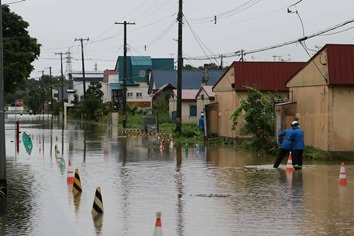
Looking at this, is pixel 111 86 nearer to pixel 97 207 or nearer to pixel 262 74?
pixel 262 74

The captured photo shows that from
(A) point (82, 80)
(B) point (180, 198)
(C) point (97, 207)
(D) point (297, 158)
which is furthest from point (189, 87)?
(C) point (97, 207)

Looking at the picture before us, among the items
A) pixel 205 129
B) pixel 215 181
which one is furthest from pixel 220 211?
pixel 205 129

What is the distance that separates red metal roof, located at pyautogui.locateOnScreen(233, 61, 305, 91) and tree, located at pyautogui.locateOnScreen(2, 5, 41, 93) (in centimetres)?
1290

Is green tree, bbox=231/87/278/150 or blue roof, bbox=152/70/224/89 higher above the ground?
blue roof, bbox=152/70/224/89

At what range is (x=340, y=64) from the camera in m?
27.0

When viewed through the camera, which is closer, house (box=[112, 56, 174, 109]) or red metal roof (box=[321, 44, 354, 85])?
red metal roof (box=[321, 44, 354, 85])

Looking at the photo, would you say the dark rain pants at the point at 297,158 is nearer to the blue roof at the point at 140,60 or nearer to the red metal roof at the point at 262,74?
the red metal roof at the point at 262,74

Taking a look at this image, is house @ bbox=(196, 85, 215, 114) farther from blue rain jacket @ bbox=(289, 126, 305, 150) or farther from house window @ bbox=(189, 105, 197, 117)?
blue rain jacket @ bbox=(289, 126, 305, 150)

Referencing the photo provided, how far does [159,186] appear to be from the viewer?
18.9m

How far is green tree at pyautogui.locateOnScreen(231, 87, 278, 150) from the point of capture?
32.4 m

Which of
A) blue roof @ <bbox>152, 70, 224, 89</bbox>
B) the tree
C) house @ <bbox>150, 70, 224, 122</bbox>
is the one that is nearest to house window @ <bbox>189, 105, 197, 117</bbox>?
house @ <bbox>150, 70, 224, 122</bbox>

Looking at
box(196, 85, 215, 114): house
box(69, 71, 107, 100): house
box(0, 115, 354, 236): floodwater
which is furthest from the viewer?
box(69, 71, 107, 100): house

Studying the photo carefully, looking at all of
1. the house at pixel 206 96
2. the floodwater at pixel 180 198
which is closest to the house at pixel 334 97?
the floodwater at pixel 180 198

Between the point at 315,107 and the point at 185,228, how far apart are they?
Result: 17.1 metres
